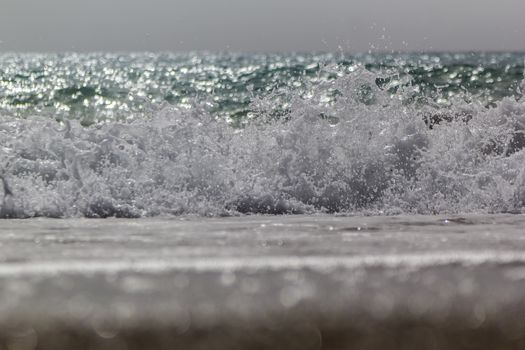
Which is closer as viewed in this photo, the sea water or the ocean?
the ocean

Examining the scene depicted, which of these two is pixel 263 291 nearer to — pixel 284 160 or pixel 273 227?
pixel 273 227

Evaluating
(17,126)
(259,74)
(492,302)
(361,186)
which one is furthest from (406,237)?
(259,74)

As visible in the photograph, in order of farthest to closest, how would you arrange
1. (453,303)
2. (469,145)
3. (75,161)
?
1. (469,145)
2. (75,161)
3. (453,303)

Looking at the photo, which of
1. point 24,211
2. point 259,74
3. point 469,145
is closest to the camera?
point 24,211

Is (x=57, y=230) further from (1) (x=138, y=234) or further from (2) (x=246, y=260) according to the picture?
(2) (x=246, y=260)

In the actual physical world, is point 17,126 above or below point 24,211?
above

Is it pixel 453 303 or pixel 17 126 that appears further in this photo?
pixel 17 126

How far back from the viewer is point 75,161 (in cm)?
443

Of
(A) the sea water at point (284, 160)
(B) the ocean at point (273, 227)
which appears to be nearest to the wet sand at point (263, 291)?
(B) the ocean at point (273, 227)

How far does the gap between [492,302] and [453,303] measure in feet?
0.24

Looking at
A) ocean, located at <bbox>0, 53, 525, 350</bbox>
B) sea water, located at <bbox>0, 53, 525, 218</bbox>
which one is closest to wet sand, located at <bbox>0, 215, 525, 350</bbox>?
ocean, located at <bbox>0, 53, 525, 350</bbox>

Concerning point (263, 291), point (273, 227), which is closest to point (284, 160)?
point (273, 227)

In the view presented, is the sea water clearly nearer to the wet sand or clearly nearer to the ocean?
the ocean

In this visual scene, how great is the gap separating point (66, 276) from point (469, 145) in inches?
130
